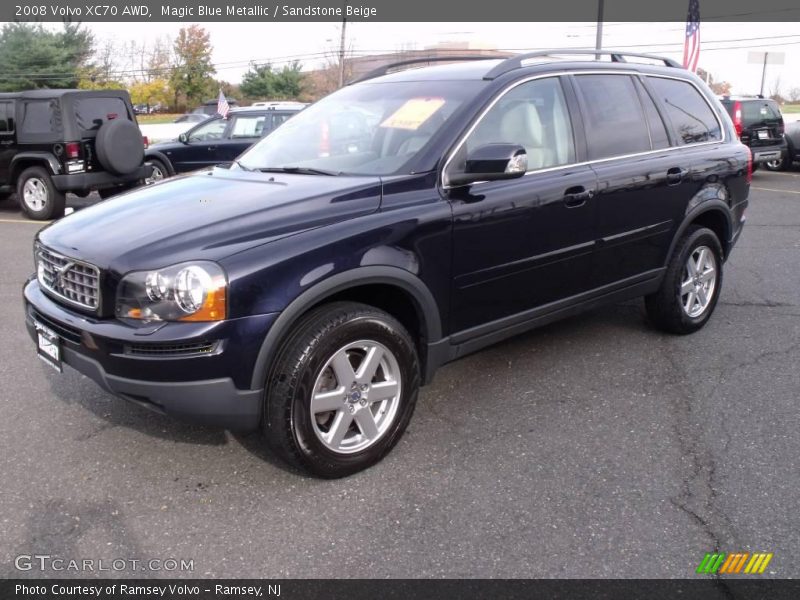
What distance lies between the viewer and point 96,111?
1075 cm

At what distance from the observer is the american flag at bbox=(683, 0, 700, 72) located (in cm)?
1797

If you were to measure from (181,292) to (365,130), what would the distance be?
164 centimetres

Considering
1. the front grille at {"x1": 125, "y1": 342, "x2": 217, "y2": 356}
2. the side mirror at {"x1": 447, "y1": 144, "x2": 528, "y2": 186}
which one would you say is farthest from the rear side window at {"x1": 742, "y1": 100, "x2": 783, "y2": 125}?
the front grille at {"x1": 125, "y1": 342, "x2": 217, "y2": 356}

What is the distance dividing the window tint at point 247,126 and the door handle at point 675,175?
9.61 metres

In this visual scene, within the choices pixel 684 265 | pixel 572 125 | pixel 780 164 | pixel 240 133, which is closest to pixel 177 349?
pixel 572 125

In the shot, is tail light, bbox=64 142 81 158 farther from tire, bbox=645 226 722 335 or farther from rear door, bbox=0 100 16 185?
tire, bbox=645 226 722 335

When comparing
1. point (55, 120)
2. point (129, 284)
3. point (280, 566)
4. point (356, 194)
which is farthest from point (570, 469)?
point (55, 120)

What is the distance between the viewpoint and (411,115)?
3777mm

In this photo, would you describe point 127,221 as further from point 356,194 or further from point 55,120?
point 55,120

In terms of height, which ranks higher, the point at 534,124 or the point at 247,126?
the point at 247,126

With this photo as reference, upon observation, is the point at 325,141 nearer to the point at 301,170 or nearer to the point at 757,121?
the point at 301,170

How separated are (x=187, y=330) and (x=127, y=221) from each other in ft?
2.70

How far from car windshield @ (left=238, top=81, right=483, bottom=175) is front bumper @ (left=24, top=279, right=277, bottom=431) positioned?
1235mm
